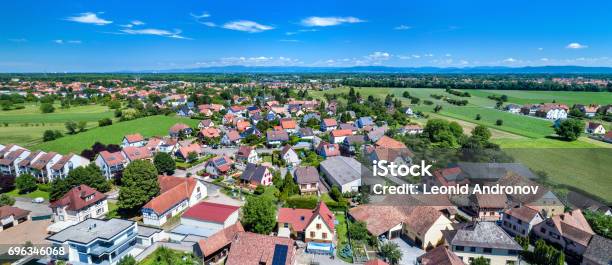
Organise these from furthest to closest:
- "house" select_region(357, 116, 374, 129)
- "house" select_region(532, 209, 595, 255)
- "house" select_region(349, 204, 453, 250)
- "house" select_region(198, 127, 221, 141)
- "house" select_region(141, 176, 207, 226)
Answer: "house" select_region(357, 116, 374, 129), "house" select_region(198, 127, 221, 141), "house" select_region(141, 176, 207, 226), "house" select_region(349, 204, 453, 250), "house" select_region(532, 209, 595, 255)

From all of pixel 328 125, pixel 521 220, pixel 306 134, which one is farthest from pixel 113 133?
pixel 521 220

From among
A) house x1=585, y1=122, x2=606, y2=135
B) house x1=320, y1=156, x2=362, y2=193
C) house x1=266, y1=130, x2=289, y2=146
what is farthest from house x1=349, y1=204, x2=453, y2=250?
house x1=585, y1=122, x2=606, y2=135

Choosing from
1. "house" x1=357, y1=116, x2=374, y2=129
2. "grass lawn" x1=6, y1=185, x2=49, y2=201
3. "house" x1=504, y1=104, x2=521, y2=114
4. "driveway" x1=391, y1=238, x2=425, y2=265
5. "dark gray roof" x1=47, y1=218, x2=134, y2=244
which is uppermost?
"house" x1=504, y1=104, x2=521, y2=114

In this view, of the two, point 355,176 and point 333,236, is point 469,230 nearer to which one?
point 333,236

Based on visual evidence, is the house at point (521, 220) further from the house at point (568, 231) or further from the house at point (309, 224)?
the house at point (309, 224)

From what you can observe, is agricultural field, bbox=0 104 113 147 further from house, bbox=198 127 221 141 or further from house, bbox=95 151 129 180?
house, bbox=198 127 221 141

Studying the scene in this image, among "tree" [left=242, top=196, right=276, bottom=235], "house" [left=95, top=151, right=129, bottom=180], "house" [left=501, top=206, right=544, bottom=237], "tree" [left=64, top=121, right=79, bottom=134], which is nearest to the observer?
"tree" [left=242, top=196, right=276, bottom=235]
